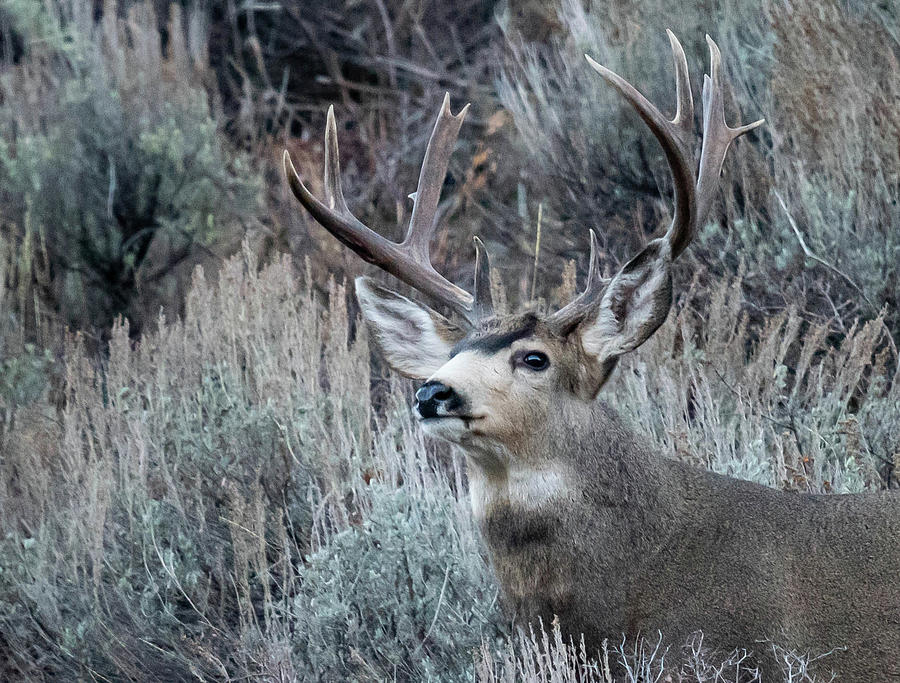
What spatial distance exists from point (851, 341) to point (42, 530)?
3143 mm

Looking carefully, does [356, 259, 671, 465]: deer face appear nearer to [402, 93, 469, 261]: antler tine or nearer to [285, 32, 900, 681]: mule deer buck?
[285, 32, 900, 681]: mule deer buck

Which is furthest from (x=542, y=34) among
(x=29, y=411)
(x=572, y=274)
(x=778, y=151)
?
(x=29, y=411)

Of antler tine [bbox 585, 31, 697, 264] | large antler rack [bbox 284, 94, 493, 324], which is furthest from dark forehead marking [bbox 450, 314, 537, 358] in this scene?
antler tine [bbox 585, 31, 697, 264]

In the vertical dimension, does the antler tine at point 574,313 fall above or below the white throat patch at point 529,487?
above

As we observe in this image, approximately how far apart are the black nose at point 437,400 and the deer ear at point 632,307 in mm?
494

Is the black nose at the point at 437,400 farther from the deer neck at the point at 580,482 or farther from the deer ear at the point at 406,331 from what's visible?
the deer ear at the point at 406,331

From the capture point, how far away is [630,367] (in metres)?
5.17

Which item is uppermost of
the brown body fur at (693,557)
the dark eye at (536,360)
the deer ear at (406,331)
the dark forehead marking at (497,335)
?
the dark forehead marking at (497,335)

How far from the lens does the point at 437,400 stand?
3312 millimetres

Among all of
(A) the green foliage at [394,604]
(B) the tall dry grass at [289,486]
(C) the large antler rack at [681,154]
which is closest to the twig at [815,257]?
(B) the tall dry grass at [289,486]

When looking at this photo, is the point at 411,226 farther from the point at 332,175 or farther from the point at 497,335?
the point at 497,335

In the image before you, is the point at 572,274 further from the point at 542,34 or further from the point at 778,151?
the point at 542,34

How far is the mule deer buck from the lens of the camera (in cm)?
323

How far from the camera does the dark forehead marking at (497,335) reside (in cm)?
356
